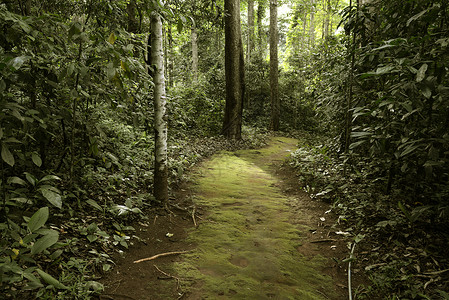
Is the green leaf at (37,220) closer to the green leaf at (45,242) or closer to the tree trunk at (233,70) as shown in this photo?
the green leaf at (45,242)

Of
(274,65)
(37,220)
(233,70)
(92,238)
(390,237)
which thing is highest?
(274,65)

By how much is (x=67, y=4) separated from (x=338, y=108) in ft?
20.6

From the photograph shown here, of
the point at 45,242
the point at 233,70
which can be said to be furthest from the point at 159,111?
the point at 233,70

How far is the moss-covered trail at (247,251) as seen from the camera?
2742mm

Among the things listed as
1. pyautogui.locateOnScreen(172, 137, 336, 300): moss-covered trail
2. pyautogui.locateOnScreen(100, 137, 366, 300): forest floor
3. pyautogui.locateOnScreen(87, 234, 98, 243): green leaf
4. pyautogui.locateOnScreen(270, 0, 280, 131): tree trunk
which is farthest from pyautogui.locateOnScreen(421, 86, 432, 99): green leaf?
pyautogui.locateOnScreen(270, 0, 280, 131): tree trunk

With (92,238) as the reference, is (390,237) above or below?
below

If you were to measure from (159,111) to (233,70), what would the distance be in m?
7.05

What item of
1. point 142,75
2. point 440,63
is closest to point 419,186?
point 440,63

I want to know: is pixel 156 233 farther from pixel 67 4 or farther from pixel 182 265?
pixel 67 4

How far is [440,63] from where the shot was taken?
294 cm

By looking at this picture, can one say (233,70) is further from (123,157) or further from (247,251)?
(247,251)

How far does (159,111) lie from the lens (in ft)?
14.0

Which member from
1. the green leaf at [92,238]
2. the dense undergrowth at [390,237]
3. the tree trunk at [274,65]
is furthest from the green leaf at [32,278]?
the tree trunk at [274,65]

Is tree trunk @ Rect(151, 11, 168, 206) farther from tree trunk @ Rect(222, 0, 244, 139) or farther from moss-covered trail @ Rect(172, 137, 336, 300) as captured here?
tree trunk @ Rect(222, 0, 244, 139)
